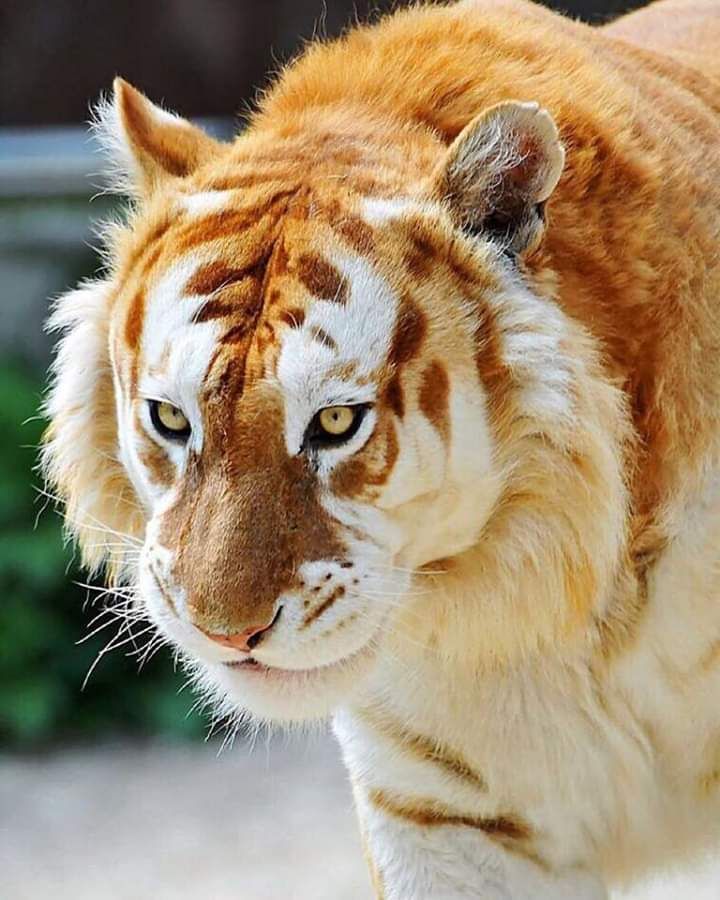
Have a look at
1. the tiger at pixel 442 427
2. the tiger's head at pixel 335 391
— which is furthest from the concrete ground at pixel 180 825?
the tiger's head at pixel 335 391

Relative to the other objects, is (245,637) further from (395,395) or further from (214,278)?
(214,278)

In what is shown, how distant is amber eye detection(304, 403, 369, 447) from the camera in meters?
1.97

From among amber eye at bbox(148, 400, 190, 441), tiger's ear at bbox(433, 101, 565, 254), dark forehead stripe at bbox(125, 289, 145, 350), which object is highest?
tiger's ear at bbox(433, 101, 565, 254)

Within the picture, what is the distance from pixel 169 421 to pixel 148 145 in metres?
0.49

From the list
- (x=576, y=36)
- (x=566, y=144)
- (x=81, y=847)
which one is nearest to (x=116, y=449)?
(x=566, y=144)

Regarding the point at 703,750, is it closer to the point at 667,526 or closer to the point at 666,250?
the point at 667,526

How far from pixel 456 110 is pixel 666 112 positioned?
12.8 inches

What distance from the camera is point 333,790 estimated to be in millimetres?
4910

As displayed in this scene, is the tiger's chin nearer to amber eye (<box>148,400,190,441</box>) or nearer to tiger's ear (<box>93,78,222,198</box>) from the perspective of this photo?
amber eye (<box>148,400,190,441</box>)

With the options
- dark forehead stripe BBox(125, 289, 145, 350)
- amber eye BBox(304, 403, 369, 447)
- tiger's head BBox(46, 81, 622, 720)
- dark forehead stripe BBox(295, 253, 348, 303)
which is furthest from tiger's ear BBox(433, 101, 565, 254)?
dark forehead stripe BBox(125, 289, 145, 350)

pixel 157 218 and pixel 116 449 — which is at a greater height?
pixel 157 218

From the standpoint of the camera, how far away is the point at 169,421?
2.08m

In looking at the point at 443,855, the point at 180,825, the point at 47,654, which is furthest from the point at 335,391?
the point at 47,654

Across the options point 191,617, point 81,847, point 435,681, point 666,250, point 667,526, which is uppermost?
point 666,250
